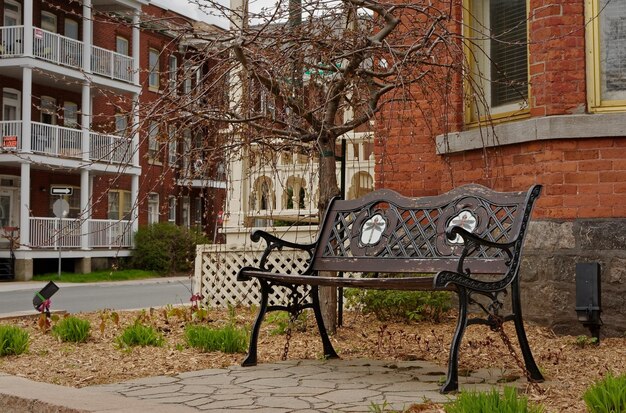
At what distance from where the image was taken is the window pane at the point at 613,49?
23.5ft

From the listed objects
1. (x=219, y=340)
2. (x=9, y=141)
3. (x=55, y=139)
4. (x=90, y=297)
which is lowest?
(x=90, y=297)

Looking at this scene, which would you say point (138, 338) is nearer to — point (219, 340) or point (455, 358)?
point (219, 340)

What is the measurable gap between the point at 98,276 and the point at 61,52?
7.83 meters

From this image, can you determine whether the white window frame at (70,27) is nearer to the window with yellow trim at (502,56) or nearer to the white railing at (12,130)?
the white railing at (12,130)

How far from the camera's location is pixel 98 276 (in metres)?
27.7

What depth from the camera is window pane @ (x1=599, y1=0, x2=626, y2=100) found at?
716 cm

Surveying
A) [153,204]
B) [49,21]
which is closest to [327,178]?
[49,21]

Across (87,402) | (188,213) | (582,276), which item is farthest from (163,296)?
(188,213)

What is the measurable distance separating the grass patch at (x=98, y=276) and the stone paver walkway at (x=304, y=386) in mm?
21493

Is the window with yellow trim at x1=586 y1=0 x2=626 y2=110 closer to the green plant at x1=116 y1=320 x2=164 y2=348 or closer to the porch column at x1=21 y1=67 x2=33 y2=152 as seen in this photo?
the green plant at x1=116 y1=320 x2=164 y2=348

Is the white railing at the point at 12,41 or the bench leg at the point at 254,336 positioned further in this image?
the white railing at the point at 12,41

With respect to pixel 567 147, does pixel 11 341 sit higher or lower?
lower

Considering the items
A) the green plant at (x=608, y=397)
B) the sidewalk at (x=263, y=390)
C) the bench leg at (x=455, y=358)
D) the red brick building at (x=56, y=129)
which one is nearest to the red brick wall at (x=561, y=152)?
the sidewalk at (x=263, y=390)

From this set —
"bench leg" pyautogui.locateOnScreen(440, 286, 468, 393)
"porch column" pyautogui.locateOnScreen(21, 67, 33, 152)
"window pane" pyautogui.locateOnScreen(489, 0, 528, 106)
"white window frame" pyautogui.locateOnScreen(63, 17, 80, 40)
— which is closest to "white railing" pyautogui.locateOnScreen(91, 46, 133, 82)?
"white window frame" pyautogui.locateOnScreen(63, 17, 80, 40)
